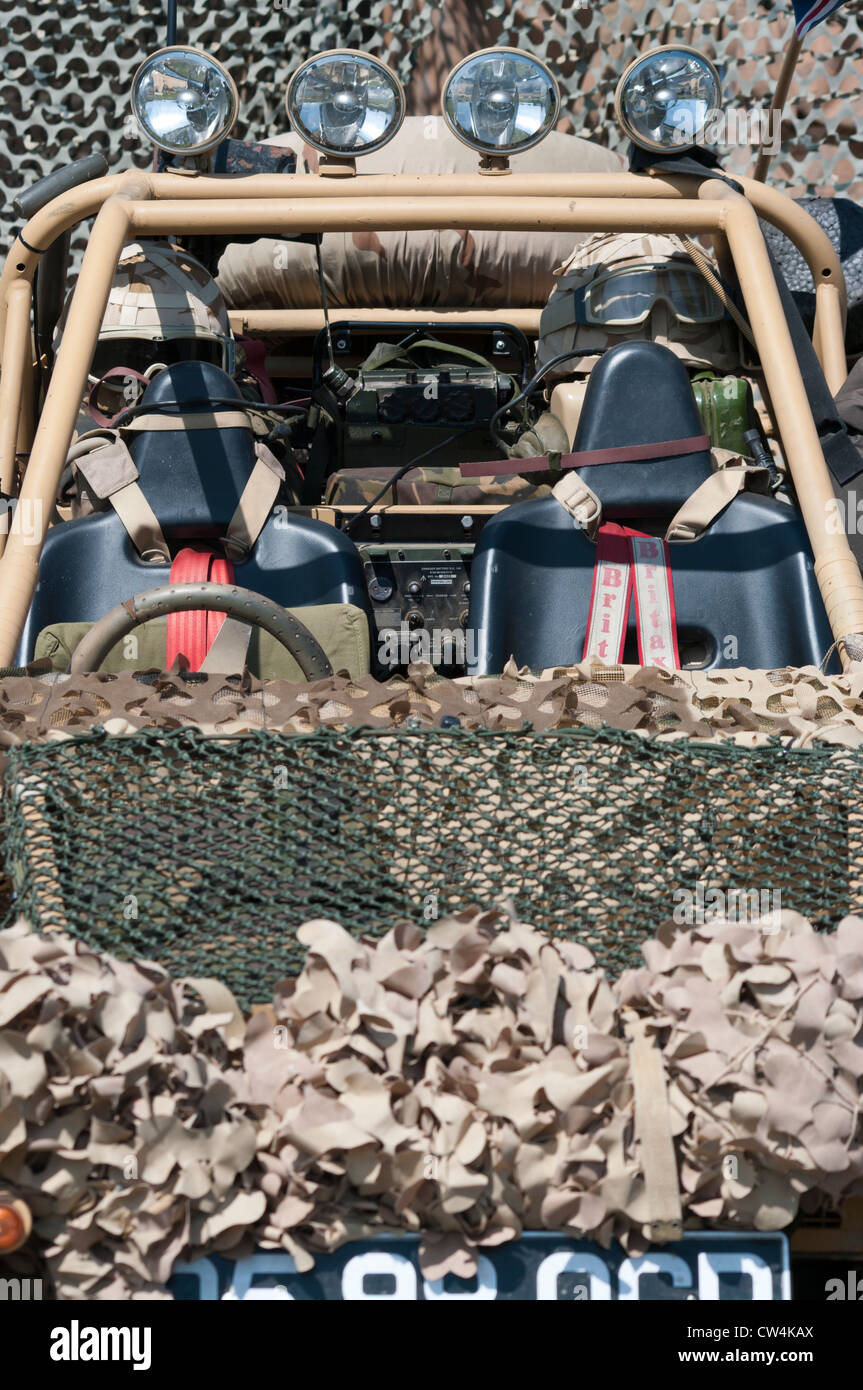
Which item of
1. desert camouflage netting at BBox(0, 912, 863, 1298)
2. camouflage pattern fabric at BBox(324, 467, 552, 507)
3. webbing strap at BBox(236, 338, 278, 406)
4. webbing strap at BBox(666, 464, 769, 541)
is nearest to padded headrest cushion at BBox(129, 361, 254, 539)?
camouflage pattern fabric at BBox(324, 467, 552, 507)

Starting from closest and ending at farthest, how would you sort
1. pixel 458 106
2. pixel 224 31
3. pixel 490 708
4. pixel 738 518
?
pixel 490 708 < pixel 738 518 < pixel 458 106 < pixel 224 31

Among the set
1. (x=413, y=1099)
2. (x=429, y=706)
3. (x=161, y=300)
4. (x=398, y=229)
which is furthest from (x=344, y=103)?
(x=413, y=1099)

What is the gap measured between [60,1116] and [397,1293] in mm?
326

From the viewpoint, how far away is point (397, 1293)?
146 centimetres

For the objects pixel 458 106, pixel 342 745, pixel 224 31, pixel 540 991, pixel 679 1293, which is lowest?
pixel 679 1293

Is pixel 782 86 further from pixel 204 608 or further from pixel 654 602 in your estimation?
pixel 204 608

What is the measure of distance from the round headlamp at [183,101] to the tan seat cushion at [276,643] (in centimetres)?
132

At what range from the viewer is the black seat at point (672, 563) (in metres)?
2.86

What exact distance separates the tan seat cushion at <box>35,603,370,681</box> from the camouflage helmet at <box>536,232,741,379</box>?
141cm

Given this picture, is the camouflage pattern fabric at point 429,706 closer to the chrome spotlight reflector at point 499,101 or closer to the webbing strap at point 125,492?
the webbing strap at point 125,492

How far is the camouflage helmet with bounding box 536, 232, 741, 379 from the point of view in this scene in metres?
3.84

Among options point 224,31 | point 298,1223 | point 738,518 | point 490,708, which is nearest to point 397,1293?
point 298,1223

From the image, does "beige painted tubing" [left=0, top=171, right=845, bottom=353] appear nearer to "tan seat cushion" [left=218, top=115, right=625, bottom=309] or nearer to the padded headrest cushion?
the padded headrest cushion

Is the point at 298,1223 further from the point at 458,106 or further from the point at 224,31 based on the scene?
the point at 224,31
